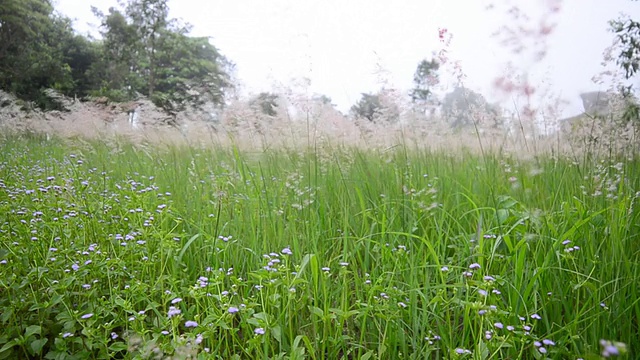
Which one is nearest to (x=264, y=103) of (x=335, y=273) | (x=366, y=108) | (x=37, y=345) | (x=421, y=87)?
(x=366, y=108)

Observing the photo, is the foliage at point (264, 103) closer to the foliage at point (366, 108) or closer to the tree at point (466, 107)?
the foliage at point (366, 108)

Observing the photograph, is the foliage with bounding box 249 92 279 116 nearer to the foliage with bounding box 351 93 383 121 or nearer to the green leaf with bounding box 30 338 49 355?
the foliage with bounding box 351 93 383 121

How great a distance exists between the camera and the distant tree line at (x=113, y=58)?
9.40 ft

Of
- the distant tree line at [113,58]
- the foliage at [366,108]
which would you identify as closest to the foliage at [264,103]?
the distant tree line at [113,58]

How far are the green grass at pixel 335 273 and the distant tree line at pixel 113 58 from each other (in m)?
1.48

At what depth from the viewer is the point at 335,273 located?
1.30m

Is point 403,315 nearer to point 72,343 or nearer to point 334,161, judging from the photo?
point 72,343

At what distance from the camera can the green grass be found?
88cm

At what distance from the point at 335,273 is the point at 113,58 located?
3.74m

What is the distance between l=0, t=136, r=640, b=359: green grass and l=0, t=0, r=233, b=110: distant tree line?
1.48 meters

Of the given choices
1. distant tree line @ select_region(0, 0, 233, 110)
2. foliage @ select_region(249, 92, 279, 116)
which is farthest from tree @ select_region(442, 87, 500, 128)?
distant tree line @ select_region(0, 0, 233, 110)

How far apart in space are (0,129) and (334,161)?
278 cm

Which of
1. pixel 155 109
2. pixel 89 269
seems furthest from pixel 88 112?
pixel 89 269

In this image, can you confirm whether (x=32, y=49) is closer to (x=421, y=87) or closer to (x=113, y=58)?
(x=113, y=58)
